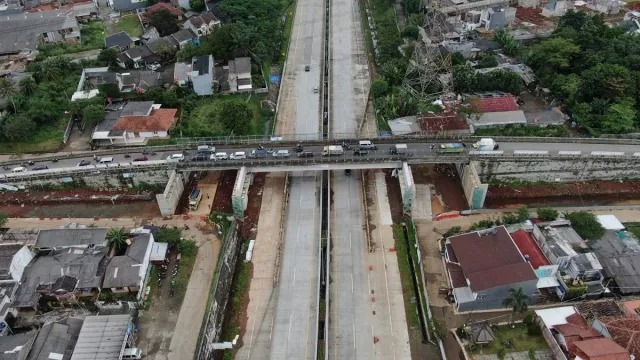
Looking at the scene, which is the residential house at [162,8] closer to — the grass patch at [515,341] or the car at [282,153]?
the car at [282,153]

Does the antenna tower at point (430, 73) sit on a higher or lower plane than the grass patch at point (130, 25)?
lower

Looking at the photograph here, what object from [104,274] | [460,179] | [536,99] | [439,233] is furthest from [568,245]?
[104,274]

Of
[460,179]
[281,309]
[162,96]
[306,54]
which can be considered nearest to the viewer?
[281,309]

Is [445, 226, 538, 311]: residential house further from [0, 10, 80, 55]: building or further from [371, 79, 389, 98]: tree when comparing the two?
[0, 10, 80, 55]: building

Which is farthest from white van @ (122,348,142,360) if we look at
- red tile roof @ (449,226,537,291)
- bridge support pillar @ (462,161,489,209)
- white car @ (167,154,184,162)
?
bridge support pillar @ (462,161,489,209)

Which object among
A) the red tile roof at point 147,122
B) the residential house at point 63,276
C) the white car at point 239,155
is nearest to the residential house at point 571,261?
the white car at point 239,155

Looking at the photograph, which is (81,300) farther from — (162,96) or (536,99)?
(536,99)
